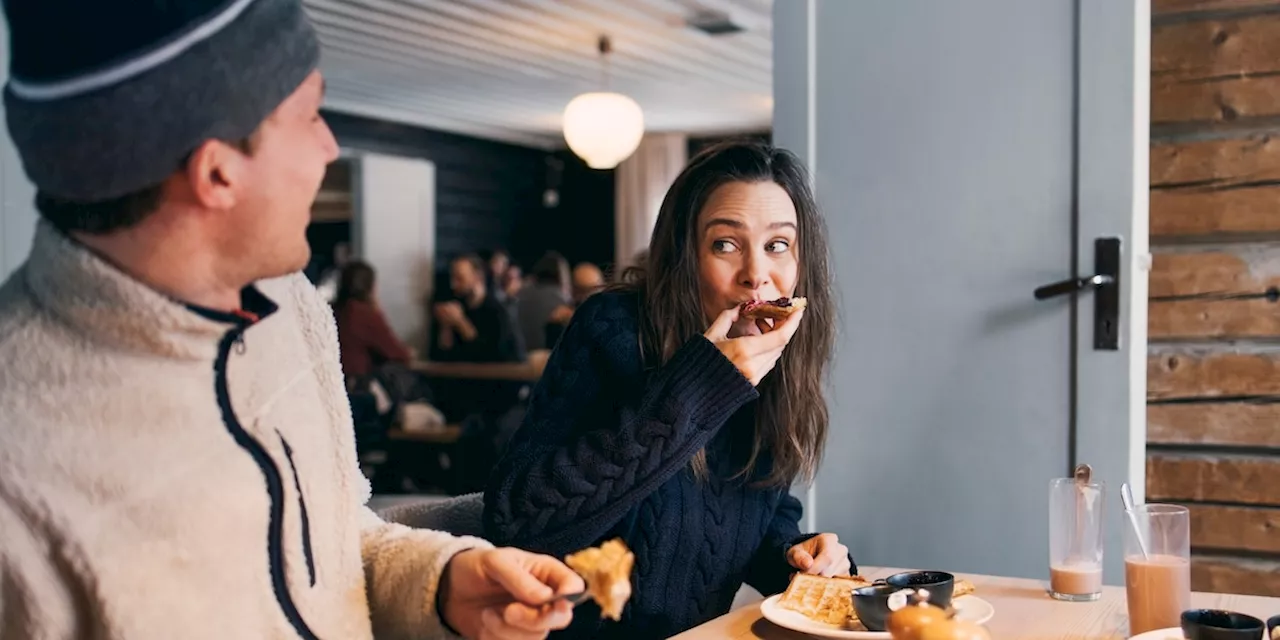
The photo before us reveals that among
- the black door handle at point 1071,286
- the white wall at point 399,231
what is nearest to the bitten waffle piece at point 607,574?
the black door handle at point 1071,286

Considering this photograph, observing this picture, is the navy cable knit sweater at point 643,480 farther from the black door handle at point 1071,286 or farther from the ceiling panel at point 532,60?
the ceiling panel at point 532,60

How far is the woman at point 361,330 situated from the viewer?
6306 mm

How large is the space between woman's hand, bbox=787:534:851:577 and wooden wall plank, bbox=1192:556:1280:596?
1272 mm

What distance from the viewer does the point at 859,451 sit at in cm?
280

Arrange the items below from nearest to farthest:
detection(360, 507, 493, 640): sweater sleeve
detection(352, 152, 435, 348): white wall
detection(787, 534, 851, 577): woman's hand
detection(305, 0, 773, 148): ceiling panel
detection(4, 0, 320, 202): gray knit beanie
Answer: detection(4, 0, 320, 202): gray knit beanie < detection(360, 507, 493, 640): sweater sleeve < detection(787, 534, 851, 577): woman's hand < detection(305, 0, 773, 148): ceiling panel < detection(352, 152, 435, 348): white wall

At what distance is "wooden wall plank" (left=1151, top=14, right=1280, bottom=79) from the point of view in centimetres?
261

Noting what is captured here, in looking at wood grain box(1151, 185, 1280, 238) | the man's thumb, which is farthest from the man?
wood grain box(1151, 185, 1280, 238)

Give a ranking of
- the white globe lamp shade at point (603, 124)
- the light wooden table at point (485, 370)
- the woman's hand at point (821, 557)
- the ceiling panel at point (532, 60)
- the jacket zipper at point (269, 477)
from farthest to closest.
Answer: the white globe lamp shade at point (603, 124) < the light wooden table at point (485, 370) < the ceiling panel at point (532, 60) < the woman's hand at point (821, 557) < the jacket zipper at point (269, 477)

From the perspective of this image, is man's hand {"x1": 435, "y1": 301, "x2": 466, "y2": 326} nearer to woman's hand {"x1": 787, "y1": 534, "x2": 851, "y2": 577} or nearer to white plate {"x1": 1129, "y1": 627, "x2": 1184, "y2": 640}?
woman's hand {"x1": 787, "y1": 534, "x2": 851, "y2": 577}

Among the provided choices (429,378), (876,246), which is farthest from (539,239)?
(876,246)

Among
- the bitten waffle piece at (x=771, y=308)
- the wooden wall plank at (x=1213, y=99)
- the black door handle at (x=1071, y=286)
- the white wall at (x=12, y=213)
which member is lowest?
the bitten waffle piece at (x=771, y=308)

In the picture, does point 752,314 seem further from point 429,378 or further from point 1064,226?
point 429,378

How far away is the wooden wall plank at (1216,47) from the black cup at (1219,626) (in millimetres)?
1691

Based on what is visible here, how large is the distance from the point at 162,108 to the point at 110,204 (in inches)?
3.6
